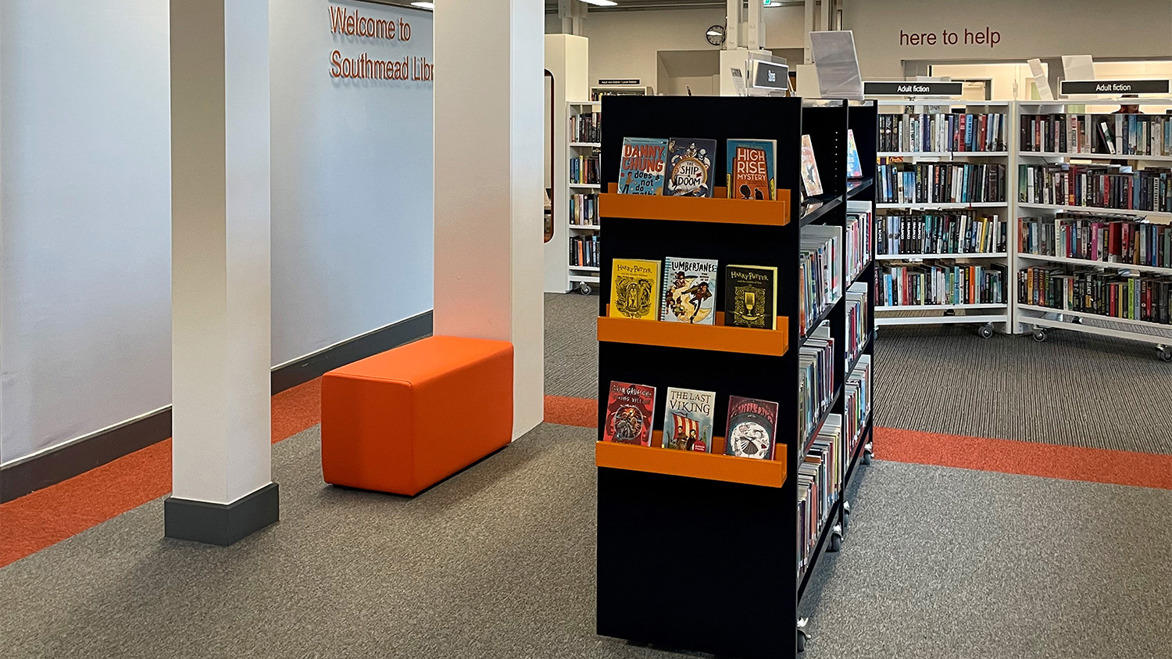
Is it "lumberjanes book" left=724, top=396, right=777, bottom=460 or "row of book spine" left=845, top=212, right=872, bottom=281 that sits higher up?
"row of book spine" left=845, top=212, right=872, bottom=281

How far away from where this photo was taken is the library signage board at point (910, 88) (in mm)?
8492

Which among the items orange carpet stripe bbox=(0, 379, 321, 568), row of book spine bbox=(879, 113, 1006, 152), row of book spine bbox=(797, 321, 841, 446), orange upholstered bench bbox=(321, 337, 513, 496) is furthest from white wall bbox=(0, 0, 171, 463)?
row of book spine bbox=(879, 113, 1006, 152)

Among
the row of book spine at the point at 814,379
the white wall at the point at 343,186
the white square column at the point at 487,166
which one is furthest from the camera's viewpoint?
the white wall at the point at 343,186

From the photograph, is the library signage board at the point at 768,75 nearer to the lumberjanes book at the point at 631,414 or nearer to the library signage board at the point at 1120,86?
the lumberjanes book at the point at 631,414

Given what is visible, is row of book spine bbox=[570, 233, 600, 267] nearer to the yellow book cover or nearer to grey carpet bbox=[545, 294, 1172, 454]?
grey carpet bbox=[545, 294, 1172, 454]

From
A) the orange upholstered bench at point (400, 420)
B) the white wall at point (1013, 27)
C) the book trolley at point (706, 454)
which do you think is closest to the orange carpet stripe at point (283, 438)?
the orange upholstered bench at point (400, 420)

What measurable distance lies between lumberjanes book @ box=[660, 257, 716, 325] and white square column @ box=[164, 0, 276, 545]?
1.84 m

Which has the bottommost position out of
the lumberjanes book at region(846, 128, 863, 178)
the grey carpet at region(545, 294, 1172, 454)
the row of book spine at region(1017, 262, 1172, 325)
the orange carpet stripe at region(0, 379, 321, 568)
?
the orange carpet stripe at region(0, 379, 321, 568)

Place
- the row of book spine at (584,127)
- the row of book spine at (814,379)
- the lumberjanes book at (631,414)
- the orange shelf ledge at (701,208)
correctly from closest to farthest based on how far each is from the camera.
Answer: the orange shelf ledge at (701,208) → the lumberjanes book at (631,414) → the row of book spine at (814,379) → the row of book spine at (584,127)

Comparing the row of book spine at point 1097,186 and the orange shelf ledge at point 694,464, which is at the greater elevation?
the row of book spine at point 1097,186

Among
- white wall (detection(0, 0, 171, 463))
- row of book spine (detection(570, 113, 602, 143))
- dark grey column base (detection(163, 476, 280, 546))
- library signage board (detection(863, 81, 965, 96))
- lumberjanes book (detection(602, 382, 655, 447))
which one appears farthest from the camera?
row of book spine (detection(570, 113, 602, 143))

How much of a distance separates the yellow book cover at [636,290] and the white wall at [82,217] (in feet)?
10.1

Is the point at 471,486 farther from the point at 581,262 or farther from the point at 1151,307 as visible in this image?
the point at 581,262

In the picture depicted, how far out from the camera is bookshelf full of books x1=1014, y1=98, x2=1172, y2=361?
7.81 metres
